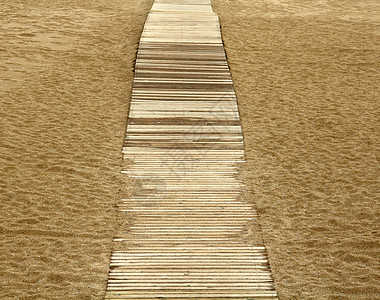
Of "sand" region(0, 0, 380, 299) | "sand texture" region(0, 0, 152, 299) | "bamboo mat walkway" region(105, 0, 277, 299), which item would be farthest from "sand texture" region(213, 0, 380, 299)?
"sand texture" region(0, 0, 152, 299)

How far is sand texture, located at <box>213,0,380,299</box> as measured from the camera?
4844 mm

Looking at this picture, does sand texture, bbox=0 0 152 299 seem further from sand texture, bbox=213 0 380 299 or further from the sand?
sand texture, bbox=213 0 380 299

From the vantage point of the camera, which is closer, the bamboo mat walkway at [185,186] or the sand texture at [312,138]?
the bamboo mat walkway at [185,186]

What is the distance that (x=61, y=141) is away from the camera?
6.46 meters

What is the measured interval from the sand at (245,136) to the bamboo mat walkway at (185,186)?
0.17m

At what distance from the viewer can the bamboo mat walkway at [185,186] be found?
4.62 m

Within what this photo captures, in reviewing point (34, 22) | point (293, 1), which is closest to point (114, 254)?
point (34, 22)

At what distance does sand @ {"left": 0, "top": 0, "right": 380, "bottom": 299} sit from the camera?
477 centimetres

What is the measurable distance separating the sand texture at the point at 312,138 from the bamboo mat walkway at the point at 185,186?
9.1 inches

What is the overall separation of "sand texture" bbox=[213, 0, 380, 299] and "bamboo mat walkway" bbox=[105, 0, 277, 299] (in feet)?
0.76

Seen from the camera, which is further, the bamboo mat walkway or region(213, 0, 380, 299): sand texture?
region(213, 0, 380, 299): sand texture

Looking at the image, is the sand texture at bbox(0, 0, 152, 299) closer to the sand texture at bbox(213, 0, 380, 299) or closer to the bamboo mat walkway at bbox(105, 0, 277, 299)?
the bamboo mat walkway at bbox(105, 0, 277, 299)

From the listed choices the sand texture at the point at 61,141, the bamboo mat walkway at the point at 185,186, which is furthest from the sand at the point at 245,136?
the bamboo mat walkway at the point at 185,186

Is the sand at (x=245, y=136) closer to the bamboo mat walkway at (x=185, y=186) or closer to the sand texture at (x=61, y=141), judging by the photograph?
the sand texture at (x=61, y=141)
